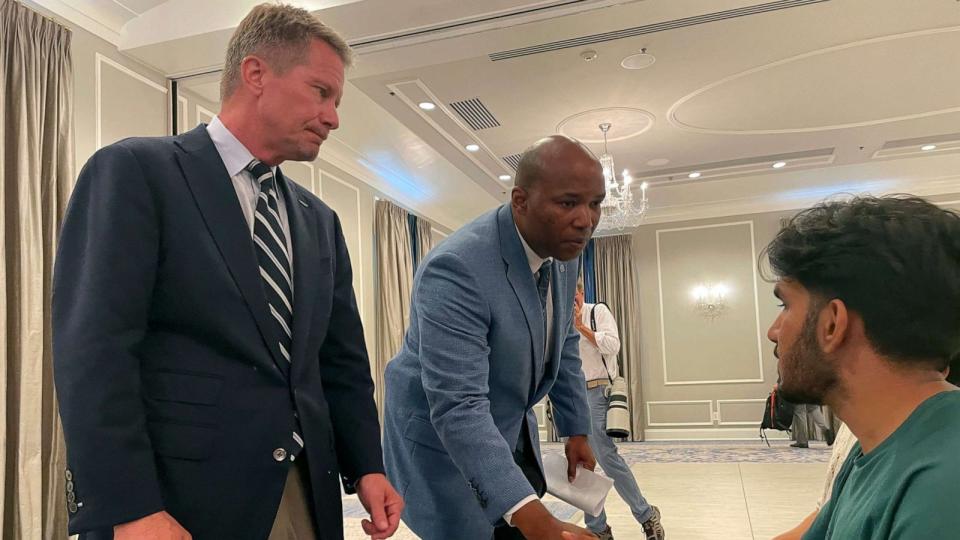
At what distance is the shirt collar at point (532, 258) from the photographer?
1.65 meters

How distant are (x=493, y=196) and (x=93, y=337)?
8.57 m

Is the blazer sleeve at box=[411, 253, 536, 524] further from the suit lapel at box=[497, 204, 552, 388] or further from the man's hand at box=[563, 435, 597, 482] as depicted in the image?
the man's hand at box=[563, 435, 597, 482]

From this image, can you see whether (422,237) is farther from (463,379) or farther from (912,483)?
(912,483)

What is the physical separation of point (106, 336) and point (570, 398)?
126 centimetres

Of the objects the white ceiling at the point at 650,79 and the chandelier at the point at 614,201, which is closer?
the white ceiling at the point at 650,79

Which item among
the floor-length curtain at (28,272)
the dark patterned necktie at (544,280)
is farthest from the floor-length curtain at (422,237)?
the dark patterned necktie at (544,280)

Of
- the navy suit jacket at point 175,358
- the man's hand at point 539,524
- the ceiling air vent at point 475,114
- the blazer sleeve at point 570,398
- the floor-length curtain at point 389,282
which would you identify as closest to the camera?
the navy suit jacket at point 175,358

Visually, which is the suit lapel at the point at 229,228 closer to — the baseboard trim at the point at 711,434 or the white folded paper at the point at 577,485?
the white folded paper at the point at 577,485

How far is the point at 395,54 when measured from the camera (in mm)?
4641

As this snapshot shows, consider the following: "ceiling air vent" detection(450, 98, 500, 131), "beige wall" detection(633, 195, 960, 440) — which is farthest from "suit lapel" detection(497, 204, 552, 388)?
"beige wall" detection(633, 195, 960, 440)

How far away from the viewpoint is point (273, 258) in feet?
4.24

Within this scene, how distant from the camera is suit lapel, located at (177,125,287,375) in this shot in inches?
46.5

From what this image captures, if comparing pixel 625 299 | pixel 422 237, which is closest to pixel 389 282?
pixel 422 237

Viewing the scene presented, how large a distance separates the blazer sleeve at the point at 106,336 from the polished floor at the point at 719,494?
10.8ft
